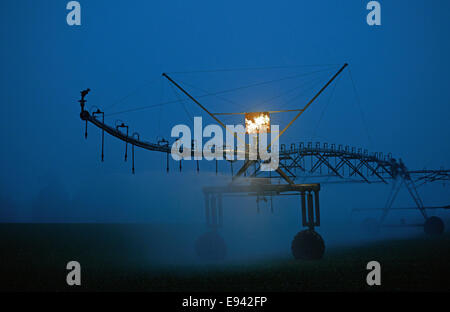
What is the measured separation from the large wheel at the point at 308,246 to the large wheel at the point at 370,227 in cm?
4787

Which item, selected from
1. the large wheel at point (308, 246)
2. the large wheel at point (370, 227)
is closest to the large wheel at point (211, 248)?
the large wheel at point (308, 246)

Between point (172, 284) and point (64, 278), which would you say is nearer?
point (172, 284)

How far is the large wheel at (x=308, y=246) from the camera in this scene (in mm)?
35531

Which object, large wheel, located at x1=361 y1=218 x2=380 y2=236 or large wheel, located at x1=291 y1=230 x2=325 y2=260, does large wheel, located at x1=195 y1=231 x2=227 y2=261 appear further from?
large wheel, located at x1=361 y1=218 x2=380 y2=236

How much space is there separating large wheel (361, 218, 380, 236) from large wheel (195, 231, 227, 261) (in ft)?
154

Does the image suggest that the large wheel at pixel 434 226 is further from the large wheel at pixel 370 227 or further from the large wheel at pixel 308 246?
the large wheel at pixel 308 246

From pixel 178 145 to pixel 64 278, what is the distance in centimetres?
1151

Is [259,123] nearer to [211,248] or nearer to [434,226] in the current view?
[211,248]
